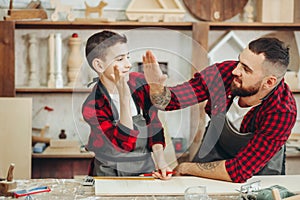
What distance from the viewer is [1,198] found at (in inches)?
75.2

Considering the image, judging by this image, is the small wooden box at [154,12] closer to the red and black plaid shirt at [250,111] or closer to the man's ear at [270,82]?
the red and black plaid shirt at [250,111]

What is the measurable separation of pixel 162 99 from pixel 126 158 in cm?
27

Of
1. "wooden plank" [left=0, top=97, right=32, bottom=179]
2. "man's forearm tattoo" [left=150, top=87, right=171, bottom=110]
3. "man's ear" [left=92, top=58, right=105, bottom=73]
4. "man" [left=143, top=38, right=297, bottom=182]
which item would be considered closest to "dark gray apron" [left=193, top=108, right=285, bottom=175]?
"man" [left=143, top=38, right=297, bottom=182]

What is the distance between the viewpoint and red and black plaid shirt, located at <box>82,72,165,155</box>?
2225 millimetres

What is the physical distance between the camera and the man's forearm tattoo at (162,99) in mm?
2287

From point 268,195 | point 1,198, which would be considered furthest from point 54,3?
point 268,195

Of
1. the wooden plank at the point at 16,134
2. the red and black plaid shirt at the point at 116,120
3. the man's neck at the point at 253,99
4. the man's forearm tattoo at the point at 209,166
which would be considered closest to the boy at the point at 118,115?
the red and black plaid shirt at the point at 116,120

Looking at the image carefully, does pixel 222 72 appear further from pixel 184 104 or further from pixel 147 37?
pixel 147 37

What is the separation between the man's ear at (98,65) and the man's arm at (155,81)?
0.55 feet

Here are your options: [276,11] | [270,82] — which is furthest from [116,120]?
[276,11]

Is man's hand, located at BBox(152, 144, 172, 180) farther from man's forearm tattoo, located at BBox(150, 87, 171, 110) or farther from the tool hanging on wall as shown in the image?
the tool hanging on wall

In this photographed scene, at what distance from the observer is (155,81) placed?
89.1 inches

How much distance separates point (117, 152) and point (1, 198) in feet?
1.75

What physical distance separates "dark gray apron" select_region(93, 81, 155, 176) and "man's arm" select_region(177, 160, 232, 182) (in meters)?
0.15
